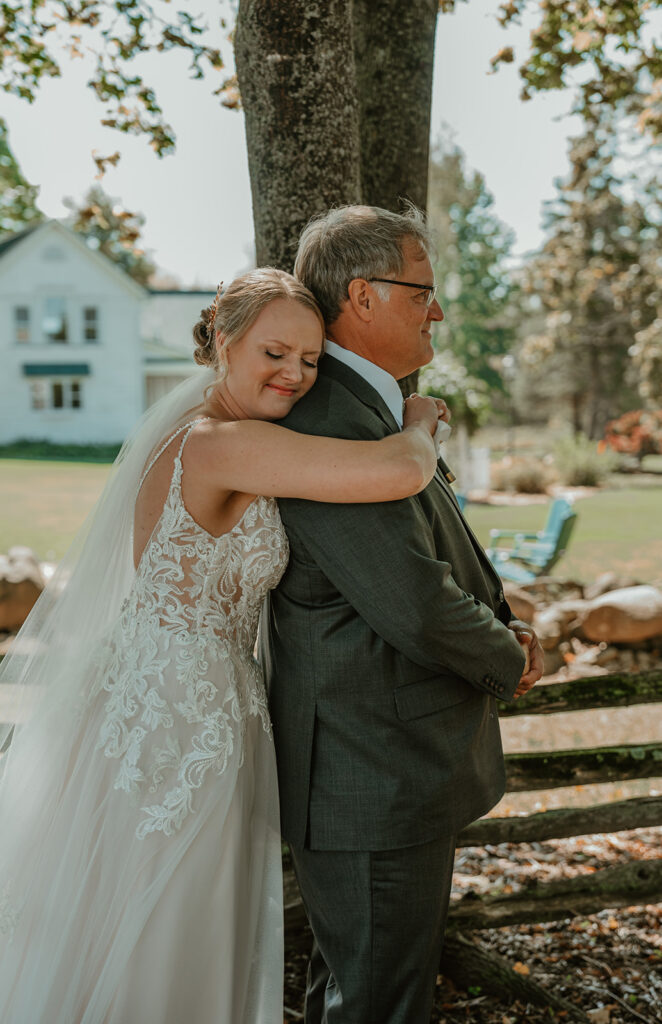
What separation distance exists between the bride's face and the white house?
33999 mm

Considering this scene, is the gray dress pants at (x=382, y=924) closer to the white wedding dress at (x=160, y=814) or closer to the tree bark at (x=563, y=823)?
the white wedding dress at (x=160, y=814)

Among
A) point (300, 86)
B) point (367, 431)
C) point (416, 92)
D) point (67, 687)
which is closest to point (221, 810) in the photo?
point (67, 687)

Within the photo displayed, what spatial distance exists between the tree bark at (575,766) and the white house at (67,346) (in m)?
33.1

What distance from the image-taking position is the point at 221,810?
2420 millimetres

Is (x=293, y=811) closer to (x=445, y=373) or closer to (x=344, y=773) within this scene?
(x=344, y=773)

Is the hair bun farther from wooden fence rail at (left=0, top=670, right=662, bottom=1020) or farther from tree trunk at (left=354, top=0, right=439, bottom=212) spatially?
wooden fence rail at (left=0, top=670, right=662, bottom=1020)

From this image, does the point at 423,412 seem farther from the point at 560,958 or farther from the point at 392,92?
the point at 560,958

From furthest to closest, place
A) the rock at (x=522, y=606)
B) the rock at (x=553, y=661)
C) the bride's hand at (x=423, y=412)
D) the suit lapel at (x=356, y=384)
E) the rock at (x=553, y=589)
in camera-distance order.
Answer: the rock at (x=553, y=589) → the rock at (x=522, y=606) → the rock at (x=553, y=661) → the bride's hand at (x=423, y=412) → the suit lapel at (x=356, y=384)

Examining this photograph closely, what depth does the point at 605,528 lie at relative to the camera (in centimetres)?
1616

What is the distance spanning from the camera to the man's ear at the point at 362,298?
244cm

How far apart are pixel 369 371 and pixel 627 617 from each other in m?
6.34

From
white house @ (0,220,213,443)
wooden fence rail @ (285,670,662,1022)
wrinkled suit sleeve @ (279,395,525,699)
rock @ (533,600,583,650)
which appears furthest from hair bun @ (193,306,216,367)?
white house @ (0,220,213,443)

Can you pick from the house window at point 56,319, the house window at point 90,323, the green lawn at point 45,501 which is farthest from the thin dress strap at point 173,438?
the house window at point 56,319

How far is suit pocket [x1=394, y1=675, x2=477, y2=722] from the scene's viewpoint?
7.64 ft
